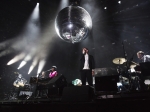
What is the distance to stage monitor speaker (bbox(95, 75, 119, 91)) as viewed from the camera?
3.47 m

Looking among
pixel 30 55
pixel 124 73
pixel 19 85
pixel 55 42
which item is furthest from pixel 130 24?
pixel 19 85

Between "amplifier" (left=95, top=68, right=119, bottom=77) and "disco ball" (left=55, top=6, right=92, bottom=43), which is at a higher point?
"disco ball" (left=55, top=6, right=92, bottom=43)

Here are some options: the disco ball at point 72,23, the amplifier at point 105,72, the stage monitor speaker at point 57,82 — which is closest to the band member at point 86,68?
the stage monitor speaker at point 57,82

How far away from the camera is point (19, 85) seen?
27.3 feet

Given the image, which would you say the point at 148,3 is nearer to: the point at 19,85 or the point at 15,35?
the point at 15,35

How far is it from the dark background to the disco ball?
4.86 meters

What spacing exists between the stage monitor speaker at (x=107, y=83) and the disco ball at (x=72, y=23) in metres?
1.39

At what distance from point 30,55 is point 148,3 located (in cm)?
889

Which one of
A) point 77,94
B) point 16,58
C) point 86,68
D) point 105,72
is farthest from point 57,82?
point 16,58

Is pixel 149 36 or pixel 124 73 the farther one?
pixel 149 36

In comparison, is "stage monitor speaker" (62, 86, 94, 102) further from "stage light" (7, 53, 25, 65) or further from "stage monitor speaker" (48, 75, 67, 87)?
"stage light" (7, 53, 25, 65)

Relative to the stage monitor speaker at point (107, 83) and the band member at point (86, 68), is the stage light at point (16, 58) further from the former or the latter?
the stage monitor speaker at point (107, 83)

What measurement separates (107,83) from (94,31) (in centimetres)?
669

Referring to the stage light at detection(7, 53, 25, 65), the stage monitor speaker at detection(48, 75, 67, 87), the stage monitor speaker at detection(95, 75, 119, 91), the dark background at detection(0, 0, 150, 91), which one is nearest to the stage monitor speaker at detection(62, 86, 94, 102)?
the stage monitor speaker at detection(95, 75, 119, 91)
